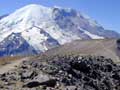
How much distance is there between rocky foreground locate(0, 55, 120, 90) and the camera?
38.7 meters

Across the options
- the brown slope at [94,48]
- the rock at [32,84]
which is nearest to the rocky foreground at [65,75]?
the rock at [32,84]

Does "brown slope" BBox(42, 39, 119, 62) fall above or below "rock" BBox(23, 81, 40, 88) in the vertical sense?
above

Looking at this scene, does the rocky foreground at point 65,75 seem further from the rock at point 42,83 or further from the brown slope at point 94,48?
the brown slope at point 94,48

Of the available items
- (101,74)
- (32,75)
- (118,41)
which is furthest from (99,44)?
(32,75)

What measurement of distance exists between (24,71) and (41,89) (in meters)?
6.10

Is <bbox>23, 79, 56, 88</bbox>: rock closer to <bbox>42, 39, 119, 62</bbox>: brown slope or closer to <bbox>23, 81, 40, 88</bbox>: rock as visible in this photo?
<bbox>23, 81, 40, 88</bbox>: rock

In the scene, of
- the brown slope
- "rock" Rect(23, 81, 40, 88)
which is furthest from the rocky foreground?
the brown slope

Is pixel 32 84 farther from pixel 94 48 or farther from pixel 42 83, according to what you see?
pixel 94 48

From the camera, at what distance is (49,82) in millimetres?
39062

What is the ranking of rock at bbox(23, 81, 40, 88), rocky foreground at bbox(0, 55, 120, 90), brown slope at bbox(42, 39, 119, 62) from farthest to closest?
1. brown slope at bbox(42, 39, 119, 62)
2. rocky foreground at bbox(0, 55, 120, 90)
3. rock at bbox(23, 81, 40, 88)

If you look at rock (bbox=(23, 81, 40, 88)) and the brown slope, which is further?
the brown slope

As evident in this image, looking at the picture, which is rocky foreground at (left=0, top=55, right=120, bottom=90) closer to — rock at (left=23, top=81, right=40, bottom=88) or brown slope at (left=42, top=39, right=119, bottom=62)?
rock at (left=23, top=81, right=40, bottom=88)

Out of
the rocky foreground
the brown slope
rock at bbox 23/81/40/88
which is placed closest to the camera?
rock at bbox 23/81/40/88

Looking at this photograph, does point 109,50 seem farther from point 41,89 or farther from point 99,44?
point 41,89
